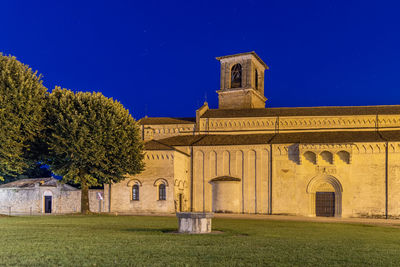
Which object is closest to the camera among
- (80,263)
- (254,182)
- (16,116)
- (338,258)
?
(80,263)

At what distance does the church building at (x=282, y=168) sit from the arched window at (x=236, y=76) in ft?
29.1

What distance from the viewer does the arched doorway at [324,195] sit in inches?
1738

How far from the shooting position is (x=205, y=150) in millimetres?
47406

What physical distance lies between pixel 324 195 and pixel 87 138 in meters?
22.7

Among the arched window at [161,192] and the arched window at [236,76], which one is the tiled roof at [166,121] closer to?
the arched window at [236,76]

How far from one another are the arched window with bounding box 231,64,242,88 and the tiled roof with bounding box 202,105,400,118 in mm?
6010

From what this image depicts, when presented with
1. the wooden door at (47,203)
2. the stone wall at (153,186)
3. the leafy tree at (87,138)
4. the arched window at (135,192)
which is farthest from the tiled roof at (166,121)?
the wooden door at (47,203)

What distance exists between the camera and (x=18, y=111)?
111 feet

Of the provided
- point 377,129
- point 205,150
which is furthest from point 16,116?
point 377,129

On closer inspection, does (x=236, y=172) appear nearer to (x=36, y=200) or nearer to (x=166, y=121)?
(x=166, y=121)

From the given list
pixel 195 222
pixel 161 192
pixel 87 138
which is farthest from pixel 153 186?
pixel 195 222

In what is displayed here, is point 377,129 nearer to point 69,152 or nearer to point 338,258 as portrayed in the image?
point 69,152

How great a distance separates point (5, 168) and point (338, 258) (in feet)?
94.8

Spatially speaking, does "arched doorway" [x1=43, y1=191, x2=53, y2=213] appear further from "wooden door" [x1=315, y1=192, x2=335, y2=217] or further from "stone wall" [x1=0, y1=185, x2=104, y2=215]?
"wooden door" [x1=315, y1=192, x2=335, y2=217]
